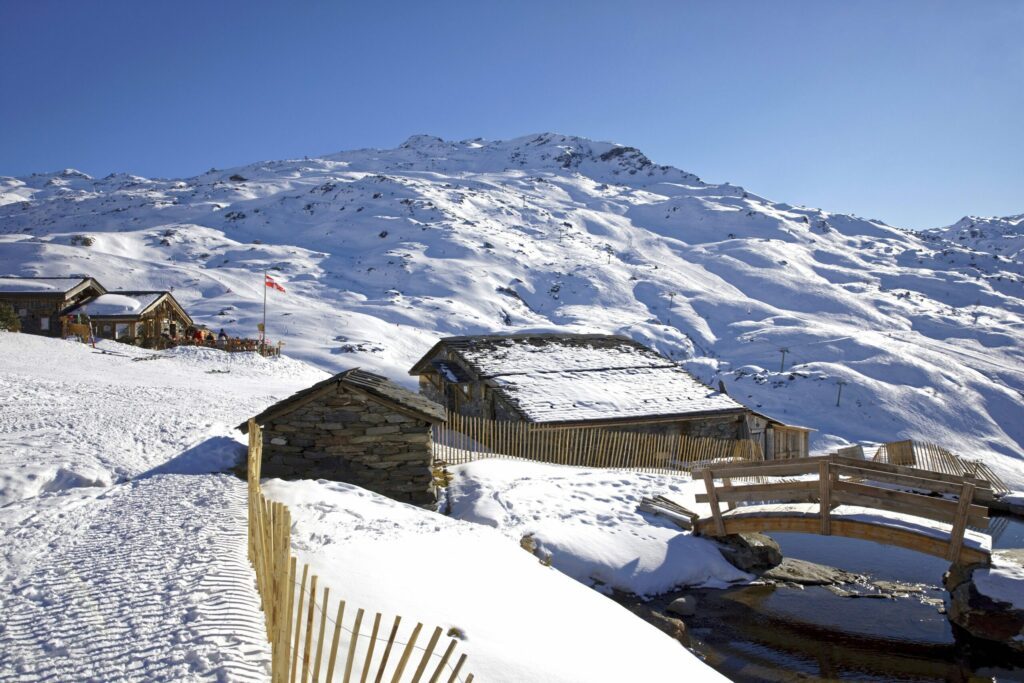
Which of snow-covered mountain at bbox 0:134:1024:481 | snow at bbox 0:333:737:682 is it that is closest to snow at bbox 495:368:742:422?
snow at bbox 0:333:737:682

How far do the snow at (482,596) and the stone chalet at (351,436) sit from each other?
1917 mm

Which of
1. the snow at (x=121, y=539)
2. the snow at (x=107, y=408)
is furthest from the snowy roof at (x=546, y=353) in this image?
the snow at (x=121, y=539)

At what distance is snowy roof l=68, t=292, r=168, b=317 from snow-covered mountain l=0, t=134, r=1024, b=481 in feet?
35.2

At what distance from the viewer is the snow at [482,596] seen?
21.4ft

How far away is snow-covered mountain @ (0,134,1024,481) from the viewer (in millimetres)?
53625

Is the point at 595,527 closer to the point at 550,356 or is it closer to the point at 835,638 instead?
the point at 835,638

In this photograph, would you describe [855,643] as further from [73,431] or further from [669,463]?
[73,431]

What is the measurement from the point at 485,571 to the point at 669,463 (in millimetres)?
14321

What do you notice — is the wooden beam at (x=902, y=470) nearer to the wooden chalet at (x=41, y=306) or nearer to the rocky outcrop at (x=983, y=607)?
the rocky outcrop at (x=983, y=607)

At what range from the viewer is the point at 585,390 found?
79.5ft

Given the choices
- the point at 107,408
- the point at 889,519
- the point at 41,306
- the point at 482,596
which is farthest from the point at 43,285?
the point at 889,519

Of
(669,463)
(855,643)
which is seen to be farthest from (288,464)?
(669,463)

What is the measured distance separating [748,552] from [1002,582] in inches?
166

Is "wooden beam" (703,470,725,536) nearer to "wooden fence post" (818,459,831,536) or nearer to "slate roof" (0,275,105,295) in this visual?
"wooden fence post" (818,459,831,536)
